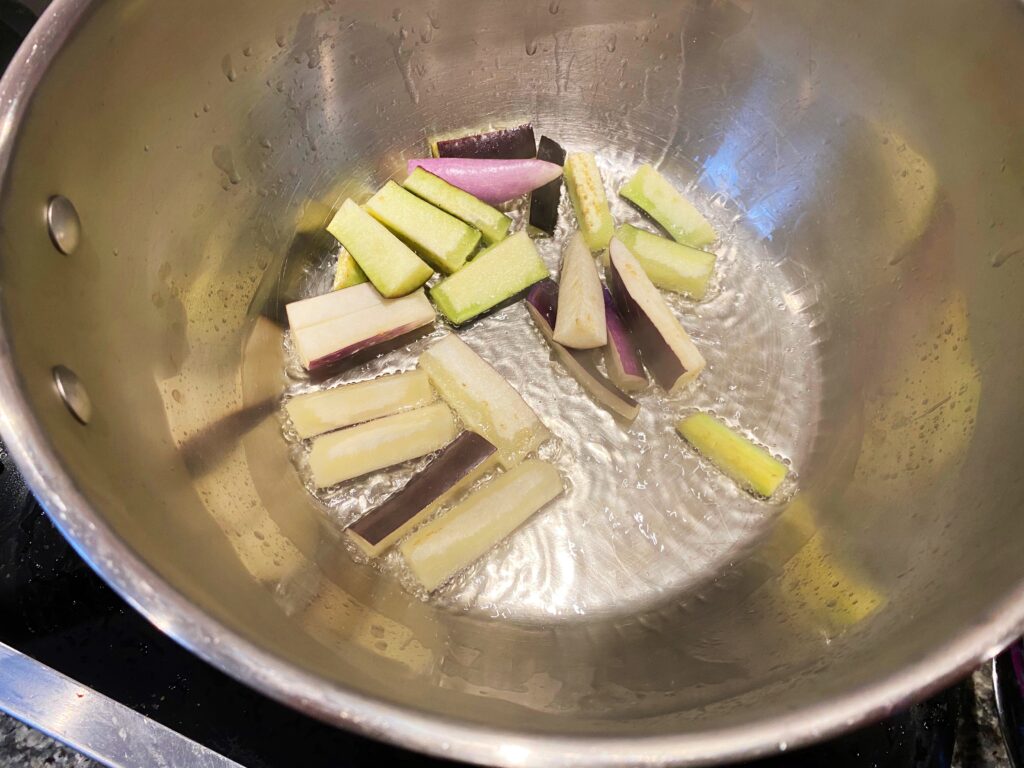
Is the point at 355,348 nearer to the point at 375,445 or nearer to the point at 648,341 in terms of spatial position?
the point at 375,445

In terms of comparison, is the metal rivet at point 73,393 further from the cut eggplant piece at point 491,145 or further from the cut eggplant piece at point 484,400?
the cut eggplant piece at point 491,145

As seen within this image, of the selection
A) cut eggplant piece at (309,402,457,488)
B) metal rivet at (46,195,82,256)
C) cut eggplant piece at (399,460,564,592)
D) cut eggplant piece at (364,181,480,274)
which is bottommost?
cut eggplant piece at (399,460,564,592)

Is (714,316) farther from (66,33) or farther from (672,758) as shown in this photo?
(66,33)

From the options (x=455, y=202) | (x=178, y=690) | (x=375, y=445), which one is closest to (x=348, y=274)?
(x=455, y=202)

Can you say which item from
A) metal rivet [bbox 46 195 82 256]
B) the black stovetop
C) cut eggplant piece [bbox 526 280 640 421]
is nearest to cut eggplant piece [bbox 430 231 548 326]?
cut eggplant piece [bbox 526 280 640 421]

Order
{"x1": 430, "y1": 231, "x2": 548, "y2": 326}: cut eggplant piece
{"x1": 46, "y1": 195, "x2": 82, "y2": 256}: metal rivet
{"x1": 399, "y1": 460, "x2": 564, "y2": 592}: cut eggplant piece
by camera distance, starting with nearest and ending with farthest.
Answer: {"x1": 46, "y1": 195, "x2": 82, "y2": 256}: metal rivet
{"x1": 399, "y1": 460, "x2": 564, "y2": 592}: cut eggplant piece
{"x1": 430, "y1": 231, "x2": 548, "y2": 326}: cut eggplant piece

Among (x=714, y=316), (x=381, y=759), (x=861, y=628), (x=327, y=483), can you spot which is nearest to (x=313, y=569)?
(x=327, y=483)

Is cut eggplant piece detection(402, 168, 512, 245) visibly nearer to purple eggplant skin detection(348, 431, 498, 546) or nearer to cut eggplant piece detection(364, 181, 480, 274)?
cut eggplant piece detection(364, 181, 480, 274)
